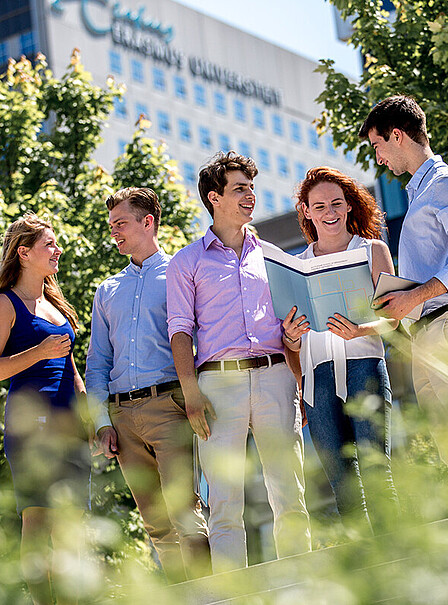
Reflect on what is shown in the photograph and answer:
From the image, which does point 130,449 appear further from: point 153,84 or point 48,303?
point 153,84

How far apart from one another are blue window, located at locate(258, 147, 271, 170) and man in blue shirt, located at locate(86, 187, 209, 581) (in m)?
58.8

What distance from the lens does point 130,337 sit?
4086 millimetres

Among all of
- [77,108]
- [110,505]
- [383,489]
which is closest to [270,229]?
[77,108]

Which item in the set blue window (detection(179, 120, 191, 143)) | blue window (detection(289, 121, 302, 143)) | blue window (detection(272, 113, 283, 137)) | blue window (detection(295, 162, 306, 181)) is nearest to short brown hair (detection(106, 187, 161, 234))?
blue window (detection(179, 120, 191, 143))

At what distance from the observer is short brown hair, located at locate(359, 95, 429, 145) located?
3.34m

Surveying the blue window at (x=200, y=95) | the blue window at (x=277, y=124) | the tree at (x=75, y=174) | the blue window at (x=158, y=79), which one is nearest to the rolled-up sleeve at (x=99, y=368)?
the tree at (x=75, y=174)

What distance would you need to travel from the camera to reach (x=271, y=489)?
3.53 metres

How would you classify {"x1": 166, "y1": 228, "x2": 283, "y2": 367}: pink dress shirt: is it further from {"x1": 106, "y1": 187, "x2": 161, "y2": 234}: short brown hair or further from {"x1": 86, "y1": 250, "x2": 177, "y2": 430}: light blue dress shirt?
{"x1": 106, "y1": 187, "x2": 161, "y2": 234}: short brown hair

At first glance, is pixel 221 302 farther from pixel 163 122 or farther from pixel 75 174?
pixel 163 122

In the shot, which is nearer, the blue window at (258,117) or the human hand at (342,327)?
the human hand at (342,327)

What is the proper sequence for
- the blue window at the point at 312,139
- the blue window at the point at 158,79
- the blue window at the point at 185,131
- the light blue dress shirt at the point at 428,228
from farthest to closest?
1. the blue window at the point at 312,139
2. the blue window at the point at 185,131
3. the blue window at the point at 158,79
4. the light blue dress shirt at the point at 428,228

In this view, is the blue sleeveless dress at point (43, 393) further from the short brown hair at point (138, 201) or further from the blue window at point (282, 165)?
the blue window at point (282, 165)

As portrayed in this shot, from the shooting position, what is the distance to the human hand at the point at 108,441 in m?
3.95

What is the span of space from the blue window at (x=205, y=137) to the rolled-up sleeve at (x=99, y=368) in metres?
54.9
